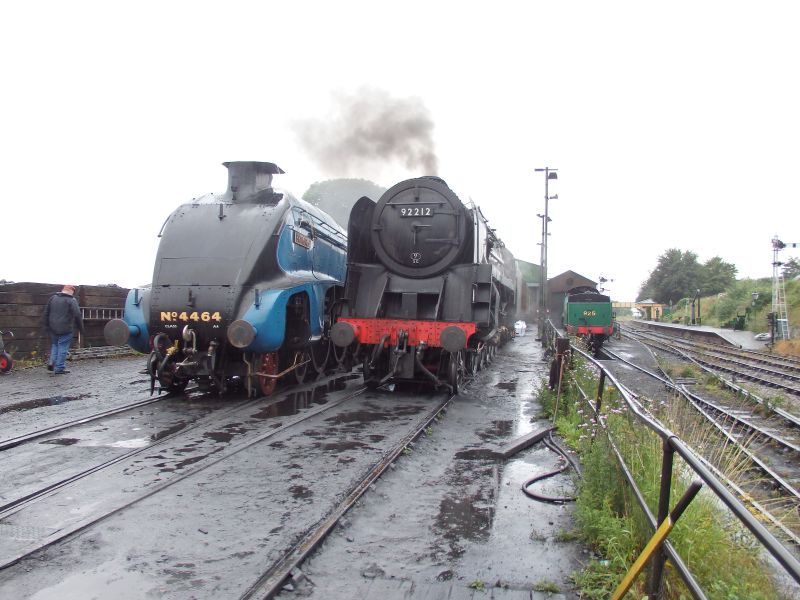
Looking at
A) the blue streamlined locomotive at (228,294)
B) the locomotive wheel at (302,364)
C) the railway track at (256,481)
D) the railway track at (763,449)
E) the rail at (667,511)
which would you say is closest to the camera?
the rail at (667,511)

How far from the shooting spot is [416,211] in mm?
9453

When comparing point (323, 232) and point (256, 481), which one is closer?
point (256, 481)

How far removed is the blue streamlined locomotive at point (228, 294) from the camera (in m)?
7.39

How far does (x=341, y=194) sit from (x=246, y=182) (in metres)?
42.4

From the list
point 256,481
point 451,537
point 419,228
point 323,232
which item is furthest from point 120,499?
point 323,232

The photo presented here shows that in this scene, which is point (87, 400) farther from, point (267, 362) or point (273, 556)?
point (273, 556)

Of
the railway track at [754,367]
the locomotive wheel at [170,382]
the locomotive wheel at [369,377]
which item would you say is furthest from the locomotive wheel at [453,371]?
the railway track at [754,367]

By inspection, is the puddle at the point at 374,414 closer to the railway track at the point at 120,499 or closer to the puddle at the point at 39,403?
the railway track at the point at 120,499

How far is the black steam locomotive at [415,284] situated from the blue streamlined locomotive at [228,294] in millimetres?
930

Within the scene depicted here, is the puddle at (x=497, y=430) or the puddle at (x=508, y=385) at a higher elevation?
the puddle at (x=508, y=385)

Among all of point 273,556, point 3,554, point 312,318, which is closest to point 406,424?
point 312,318

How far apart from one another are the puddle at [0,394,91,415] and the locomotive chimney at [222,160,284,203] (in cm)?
349

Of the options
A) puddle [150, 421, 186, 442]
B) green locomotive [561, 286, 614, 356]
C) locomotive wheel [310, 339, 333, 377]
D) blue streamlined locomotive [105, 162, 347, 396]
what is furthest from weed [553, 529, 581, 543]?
green locomotive [561, 286, 614, 356]

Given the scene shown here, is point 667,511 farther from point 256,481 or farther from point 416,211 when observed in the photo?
point 416,211
